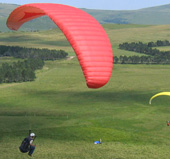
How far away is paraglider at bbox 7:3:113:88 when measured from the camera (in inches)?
1025

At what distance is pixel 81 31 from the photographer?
90.0ft

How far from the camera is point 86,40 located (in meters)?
27.0

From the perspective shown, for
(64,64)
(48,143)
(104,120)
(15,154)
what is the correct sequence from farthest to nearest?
(64,64), (104,120), (48,143), (15,154)

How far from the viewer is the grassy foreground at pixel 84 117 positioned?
1810 inches

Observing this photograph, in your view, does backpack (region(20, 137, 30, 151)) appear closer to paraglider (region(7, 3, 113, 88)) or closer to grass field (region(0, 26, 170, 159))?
paraglider (region(7, 3, 113, 88))

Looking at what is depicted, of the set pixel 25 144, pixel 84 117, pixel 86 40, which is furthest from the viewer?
pixel 84 117

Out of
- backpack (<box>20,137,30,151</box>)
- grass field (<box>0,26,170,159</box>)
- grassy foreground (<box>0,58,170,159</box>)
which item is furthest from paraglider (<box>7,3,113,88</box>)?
grassy foreground (<box>0,58,170,159</box>)

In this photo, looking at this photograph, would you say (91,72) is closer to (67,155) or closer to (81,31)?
(81,31)

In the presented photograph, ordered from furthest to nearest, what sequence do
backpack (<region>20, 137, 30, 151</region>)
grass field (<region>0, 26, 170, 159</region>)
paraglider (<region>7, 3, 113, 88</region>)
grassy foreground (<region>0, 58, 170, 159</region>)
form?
1. grassy foreground (<region>0, 58, 170, 159</region>)
2. grass field (<region>0, 26, 170, 159</region>)
3. paraglider (<region>7, 3, 113, 88</region>)
4. backpack (<region>20, 137, 30, 151</region>)

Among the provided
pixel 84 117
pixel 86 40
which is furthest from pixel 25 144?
pixel 84 117

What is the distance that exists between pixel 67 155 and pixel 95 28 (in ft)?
59.4

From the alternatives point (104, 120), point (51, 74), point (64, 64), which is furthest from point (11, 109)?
point (64, 64)

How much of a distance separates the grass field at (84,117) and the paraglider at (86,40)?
56.1ft

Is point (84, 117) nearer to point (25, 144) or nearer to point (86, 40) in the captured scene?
point (86, 40)
